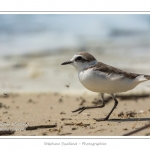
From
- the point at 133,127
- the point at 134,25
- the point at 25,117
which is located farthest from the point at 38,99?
the point at 133,127

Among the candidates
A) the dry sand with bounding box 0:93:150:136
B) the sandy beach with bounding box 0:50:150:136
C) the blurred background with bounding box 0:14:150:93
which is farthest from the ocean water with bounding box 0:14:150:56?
the dry sand with bounding box 0:93:150:136

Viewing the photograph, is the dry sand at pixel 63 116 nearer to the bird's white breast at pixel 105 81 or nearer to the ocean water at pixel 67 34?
the bird's white breast at pixel 105 81

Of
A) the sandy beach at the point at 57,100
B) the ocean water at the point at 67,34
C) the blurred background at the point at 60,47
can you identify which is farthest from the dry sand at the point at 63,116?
the ocean water at the point at 67,34

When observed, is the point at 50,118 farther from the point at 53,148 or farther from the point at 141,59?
the point at 141,59

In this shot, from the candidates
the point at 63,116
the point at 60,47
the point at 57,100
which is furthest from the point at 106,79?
the point at 60,47

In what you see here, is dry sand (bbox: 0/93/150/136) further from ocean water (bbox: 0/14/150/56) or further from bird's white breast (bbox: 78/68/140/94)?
ocean water (bbox: 0/14/150/56)
